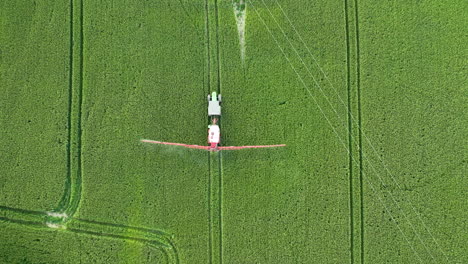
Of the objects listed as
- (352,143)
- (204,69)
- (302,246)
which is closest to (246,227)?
(302,246)

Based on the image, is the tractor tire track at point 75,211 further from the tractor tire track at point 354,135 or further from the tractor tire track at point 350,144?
the tractor tire track at point 354,135

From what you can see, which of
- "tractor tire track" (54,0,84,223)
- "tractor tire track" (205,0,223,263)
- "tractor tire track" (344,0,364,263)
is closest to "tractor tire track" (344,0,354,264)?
"tractor tire track" (344,0,364,263)

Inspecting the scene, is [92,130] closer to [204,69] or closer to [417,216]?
[204,69]

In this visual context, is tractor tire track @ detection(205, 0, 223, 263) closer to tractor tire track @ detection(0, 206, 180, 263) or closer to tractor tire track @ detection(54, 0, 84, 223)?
tractor tire track @ detection(0, 206, 180, 263)

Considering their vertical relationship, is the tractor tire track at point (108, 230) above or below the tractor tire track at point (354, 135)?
below

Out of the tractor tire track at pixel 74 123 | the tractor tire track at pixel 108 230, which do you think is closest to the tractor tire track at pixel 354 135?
the tractor tire track at pixel 108 230

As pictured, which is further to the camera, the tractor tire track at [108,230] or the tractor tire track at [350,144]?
the tractor tire track at [108,230]
